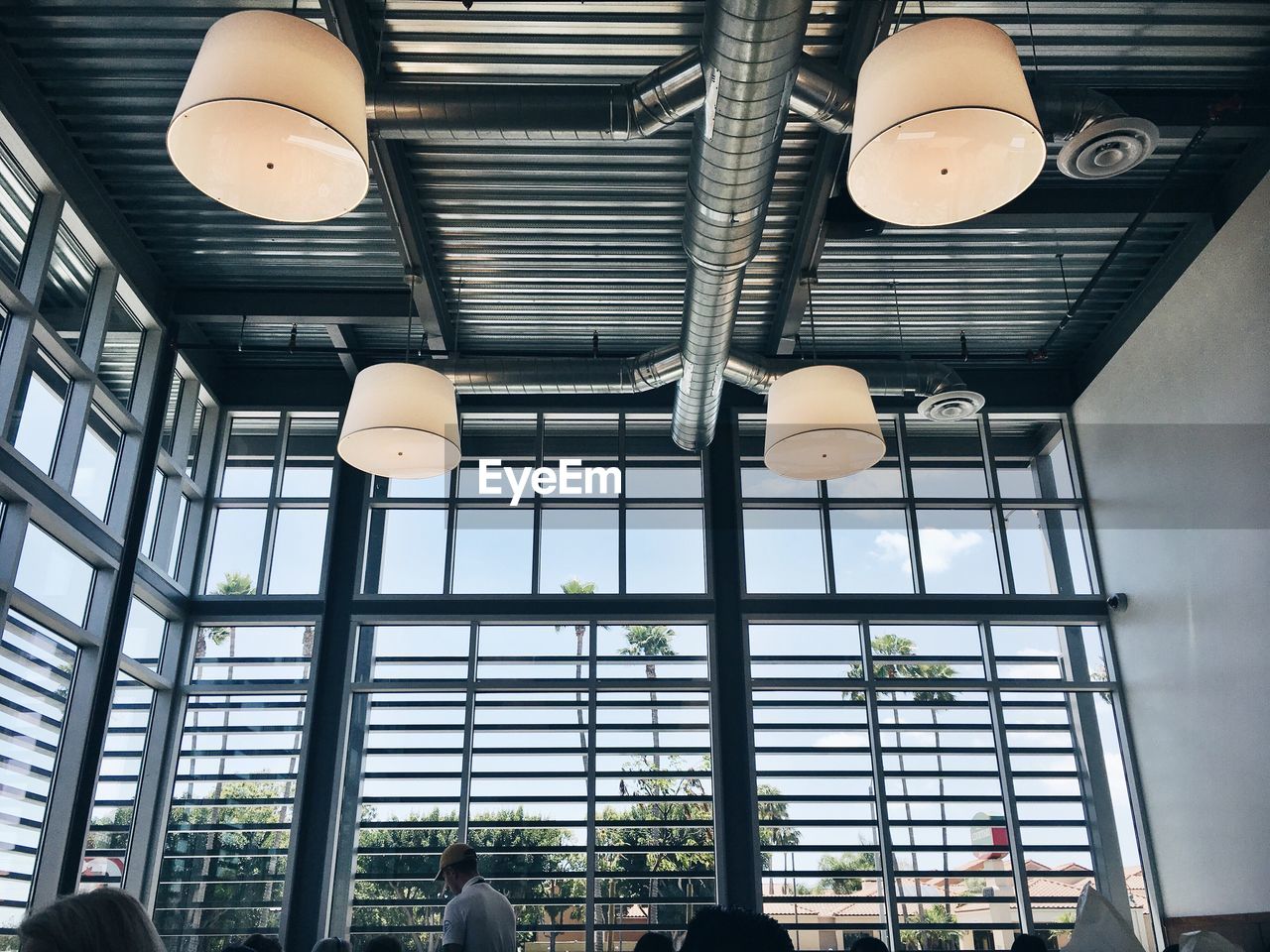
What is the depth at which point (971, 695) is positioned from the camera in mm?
9109

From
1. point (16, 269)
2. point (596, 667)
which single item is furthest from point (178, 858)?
point (16, 269)

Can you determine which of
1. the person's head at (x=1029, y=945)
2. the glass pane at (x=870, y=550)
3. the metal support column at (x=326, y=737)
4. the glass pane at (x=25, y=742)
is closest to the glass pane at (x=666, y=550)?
the glass pane at (x=870, y=550)

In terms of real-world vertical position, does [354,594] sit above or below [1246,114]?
below

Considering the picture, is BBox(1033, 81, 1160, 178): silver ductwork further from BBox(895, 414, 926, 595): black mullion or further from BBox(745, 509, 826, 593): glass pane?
BBox(745, 509, 826, 593): glass pane

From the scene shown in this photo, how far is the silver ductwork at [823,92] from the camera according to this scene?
5488 mm

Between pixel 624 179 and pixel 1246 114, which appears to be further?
pixel 624 179

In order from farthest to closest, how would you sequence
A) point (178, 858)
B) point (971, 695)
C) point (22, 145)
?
point (971, 695) → point (178, 858) → point (22, 145)

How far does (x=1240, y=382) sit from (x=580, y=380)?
4.99 meters

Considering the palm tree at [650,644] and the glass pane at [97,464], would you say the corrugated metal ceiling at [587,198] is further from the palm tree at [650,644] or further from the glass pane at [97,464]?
the palm tree at [650,644]

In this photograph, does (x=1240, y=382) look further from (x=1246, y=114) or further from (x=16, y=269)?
(x=16, y=269)

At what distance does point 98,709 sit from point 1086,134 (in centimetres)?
732

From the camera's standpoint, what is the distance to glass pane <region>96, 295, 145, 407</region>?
7809 mm

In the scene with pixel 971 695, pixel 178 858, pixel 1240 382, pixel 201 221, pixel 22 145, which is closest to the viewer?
pixel 22 145

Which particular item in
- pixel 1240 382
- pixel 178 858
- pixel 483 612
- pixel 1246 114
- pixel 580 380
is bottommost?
pixel 178 858
